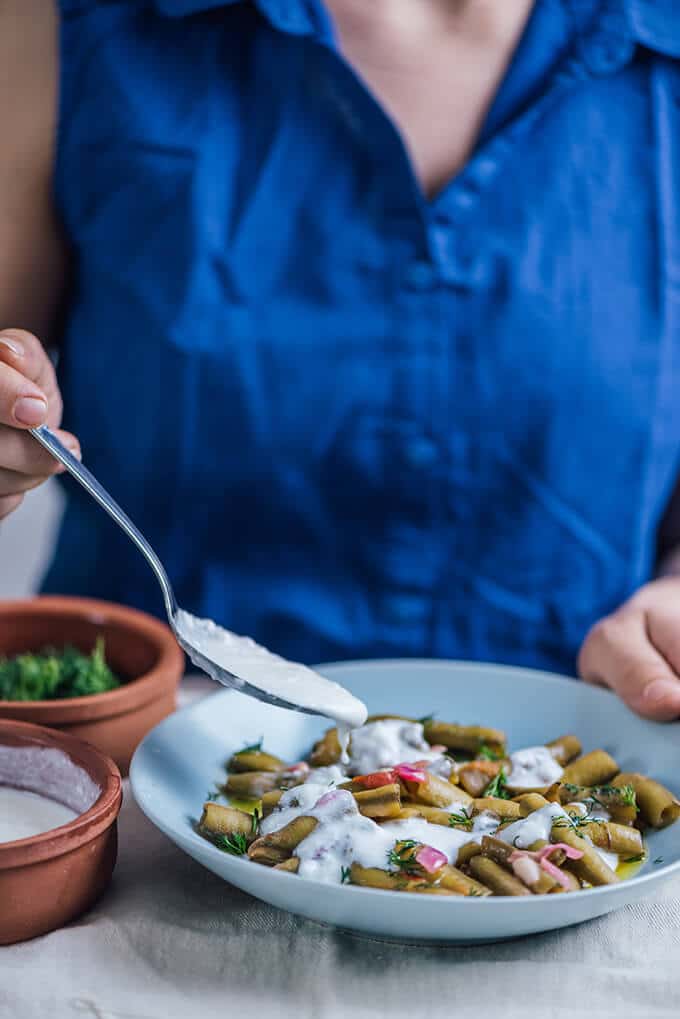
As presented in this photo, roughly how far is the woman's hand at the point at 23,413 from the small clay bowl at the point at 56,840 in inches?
8.2

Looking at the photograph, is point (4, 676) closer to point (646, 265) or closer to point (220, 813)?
point (220, 813)

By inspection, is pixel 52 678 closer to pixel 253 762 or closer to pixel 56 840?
pixel 253 762

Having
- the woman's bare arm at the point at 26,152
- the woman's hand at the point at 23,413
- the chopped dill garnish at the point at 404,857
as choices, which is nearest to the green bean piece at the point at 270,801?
the chopped dill garnish at the point at 404,857

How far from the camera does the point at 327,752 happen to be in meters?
0.96

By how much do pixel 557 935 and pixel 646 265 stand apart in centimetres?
87

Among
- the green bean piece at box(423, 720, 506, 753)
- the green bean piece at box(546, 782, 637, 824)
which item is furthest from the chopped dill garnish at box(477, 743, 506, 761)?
the green bean piece at box(546, 782, 637, 824)

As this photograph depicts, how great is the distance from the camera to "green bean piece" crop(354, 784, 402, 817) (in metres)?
0.79

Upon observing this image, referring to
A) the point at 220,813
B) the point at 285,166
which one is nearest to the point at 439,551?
the point at 285,166

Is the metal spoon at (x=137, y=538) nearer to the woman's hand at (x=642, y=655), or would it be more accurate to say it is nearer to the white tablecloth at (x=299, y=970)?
the white tablecloth at (x=299, y=970)

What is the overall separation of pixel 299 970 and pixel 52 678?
1.31 ft

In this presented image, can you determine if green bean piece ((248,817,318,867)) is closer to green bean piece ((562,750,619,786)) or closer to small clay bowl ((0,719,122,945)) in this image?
small clay bowl ((0,719,122,945))

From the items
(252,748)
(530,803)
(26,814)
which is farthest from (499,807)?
(26,814)

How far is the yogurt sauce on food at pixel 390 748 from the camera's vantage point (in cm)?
91

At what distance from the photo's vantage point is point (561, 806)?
851 millimetres
